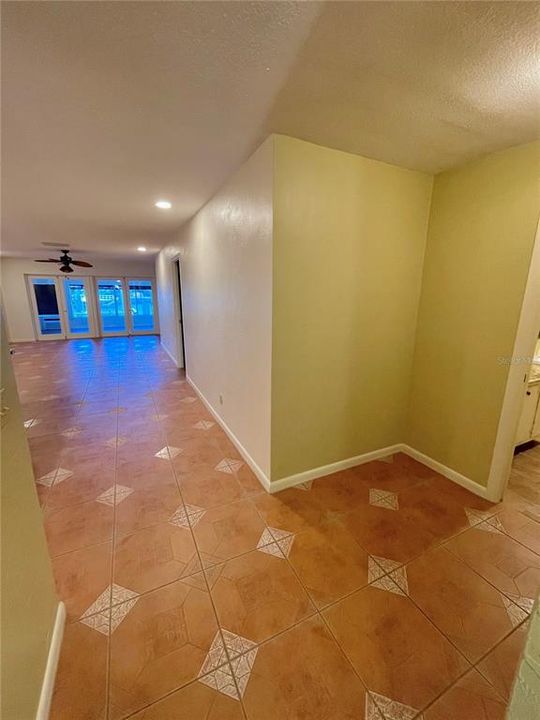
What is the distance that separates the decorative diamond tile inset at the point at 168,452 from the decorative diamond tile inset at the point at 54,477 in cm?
70

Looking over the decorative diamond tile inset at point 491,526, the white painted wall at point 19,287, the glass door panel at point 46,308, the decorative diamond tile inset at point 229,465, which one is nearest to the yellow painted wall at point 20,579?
the decorative diamond tile inset at point 229,465

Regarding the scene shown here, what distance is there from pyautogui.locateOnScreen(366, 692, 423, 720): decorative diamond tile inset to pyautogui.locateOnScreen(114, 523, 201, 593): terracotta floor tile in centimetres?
94

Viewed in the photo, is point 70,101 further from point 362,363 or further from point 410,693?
point 410,693

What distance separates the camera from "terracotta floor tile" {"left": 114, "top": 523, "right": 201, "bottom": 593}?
1.56m

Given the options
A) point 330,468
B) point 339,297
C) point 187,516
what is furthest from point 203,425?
point 339,297

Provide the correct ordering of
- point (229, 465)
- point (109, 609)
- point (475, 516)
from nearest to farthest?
point (109, 609)
point (475, 516)
point (229, 465)

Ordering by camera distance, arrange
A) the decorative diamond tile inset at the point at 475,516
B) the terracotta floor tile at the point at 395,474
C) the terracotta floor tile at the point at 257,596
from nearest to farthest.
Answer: the terracotta floor tile at the point at 257,596, the decorative diamond tile inset at the point at 475,516, the terracotta floor tile at the point at 395,474

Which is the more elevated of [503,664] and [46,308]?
[46,308]

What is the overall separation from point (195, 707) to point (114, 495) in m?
1.47

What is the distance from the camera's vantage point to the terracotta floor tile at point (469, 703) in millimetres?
1055

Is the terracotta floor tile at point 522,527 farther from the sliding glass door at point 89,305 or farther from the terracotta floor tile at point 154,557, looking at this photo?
the sliding glass door at point 89,305

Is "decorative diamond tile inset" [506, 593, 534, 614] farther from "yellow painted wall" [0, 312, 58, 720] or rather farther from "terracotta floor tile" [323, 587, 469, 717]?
"yellow painted wall" [0, 312, 58, 720]

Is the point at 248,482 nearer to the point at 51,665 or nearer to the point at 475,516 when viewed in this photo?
the point at 51,665

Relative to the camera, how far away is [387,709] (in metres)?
1.07
